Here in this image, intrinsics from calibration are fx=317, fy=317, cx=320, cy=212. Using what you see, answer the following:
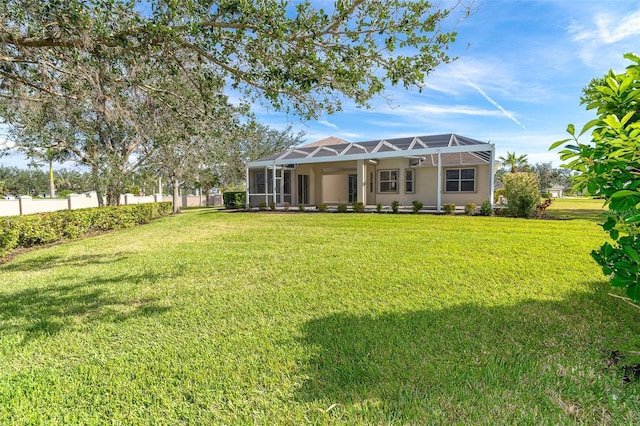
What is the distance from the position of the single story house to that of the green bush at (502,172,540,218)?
3.68ft

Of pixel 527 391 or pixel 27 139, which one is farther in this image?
pixel 27 139

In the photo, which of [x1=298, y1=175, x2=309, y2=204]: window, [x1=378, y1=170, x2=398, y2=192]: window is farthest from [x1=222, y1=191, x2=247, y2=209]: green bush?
[x1=378, y1=170, x2=398, y2=192]: window

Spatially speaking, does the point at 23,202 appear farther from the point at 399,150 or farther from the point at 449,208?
the point at 449,208

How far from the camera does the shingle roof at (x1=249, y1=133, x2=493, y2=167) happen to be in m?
15.1

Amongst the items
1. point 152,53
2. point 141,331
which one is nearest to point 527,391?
point 141,331

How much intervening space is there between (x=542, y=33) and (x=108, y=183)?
16.5m

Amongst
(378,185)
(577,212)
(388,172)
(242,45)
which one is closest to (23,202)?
(242,45)

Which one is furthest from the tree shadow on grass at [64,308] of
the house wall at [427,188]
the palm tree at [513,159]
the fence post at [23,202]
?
the palm tree at [513,159]

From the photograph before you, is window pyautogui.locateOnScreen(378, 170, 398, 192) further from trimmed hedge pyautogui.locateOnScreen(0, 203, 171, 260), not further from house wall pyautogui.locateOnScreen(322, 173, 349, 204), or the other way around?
trimmed hedge pyautogui.locateOnScreen(0, 203, 171, 260)

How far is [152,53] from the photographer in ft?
14.1

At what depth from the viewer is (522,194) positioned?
42.7 ft

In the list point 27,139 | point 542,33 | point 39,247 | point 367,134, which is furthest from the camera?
point 367,134

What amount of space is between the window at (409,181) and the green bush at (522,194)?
553cm

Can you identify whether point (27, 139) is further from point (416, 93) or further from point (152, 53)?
point (416, 93)
